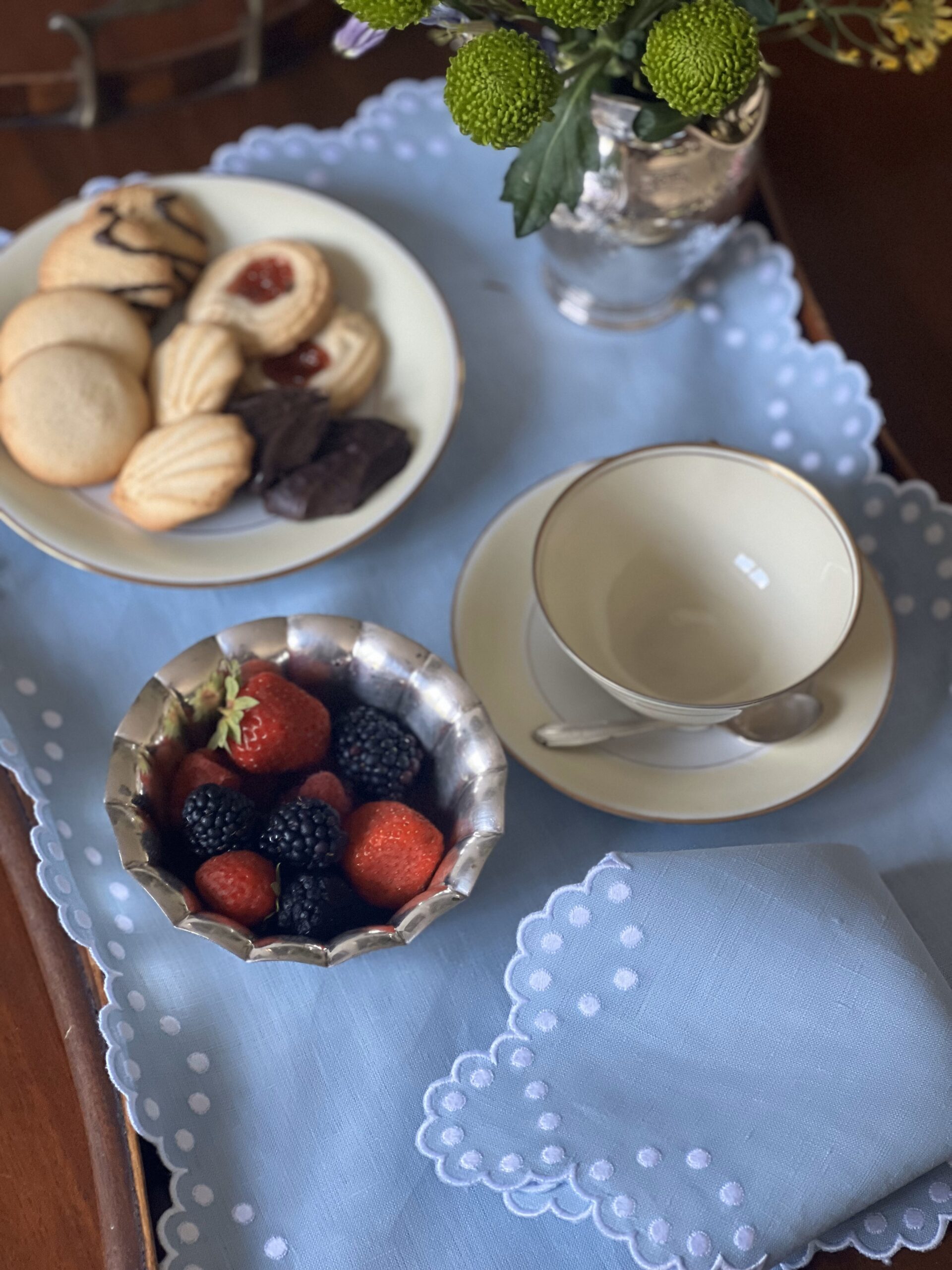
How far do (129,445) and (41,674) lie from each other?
200mm

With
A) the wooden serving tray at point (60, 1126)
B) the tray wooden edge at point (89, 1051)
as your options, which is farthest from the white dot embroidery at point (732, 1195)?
the tray wooden edge at point (89, 1051)

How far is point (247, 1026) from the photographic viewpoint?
0.74 metres

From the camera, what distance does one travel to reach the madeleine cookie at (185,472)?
88 centimetres

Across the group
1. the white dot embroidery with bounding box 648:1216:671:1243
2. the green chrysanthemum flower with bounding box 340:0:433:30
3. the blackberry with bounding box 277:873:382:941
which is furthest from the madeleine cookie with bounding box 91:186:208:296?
the white dot embroidery with bounding box 648:1216:671:1243

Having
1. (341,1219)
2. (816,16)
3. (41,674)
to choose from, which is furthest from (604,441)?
(341,1219)

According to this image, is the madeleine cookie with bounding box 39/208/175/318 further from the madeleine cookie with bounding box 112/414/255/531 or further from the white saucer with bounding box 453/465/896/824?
the white saucer with bounding box 453/465/896/824

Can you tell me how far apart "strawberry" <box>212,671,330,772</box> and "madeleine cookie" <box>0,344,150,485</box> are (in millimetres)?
279

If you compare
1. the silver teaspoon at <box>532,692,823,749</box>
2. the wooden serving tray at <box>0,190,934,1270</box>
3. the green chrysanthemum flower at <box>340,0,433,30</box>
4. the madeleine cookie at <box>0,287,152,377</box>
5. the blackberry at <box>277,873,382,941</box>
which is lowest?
the wooden serving tray at <box>0,190,934,1270</box>

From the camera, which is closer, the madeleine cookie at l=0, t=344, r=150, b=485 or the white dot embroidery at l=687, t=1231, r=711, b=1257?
the white dot embroidery at l=687, t=1231, r=711, b=1257

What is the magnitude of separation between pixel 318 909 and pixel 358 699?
6.6 inches

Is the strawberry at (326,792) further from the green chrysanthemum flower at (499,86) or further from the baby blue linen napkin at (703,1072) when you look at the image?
the green chrysanthemum flower at (499,86)

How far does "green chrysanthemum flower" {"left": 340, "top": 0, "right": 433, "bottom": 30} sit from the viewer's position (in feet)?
2.17

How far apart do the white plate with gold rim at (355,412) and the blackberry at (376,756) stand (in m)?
0.19

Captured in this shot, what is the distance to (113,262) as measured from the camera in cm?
96
